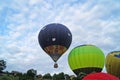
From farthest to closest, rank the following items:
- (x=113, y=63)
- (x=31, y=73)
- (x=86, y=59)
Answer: (x=86, y=59), (x=113, y=63), (x=31, y=73)

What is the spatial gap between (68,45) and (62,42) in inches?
57.9

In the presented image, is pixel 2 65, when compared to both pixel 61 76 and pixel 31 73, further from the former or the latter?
pixel 61 76

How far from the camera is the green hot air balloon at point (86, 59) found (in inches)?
1699

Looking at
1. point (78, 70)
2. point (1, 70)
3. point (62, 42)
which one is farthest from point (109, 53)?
point (1, 70)

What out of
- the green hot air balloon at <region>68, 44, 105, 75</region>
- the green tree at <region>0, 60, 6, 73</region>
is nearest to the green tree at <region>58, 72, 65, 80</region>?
the green hot air balloon at <region>68, 44, 105, 75</region>

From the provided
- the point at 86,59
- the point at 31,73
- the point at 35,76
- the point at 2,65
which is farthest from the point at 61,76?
the point at 2,65

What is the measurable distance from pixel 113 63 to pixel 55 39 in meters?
8.92

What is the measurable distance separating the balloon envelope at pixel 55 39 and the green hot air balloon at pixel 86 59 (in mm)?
2777

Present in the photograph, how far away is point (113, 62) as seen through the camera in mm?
42938

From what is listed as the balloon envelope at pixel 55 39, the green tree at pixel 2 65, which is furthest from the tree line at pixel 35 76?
the balloon envelope at pixel 55 39

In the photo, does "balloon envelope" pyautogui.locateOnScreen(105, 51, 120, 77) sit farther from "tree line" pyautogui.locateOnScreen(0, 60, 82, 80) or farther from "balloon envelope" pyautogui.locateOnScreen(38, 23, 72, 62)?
"balloon envelope" pyautogui.locateOnScreen(38, 23, 72, 62)

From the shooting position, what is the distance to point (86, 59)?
43125 mm

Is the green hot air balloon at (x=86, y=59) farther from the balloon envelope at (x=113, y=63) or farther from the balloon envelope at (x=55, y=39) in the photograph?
the balloon envelope at (x=55, y=39)

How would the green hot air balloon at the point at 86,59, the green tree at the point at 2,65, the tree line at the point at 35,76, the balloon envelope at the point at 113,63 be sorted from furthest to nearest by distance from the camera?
1. the green tree at the point at 2,65
2. the green hot air balloon at the point at 86,59
3. the balloon envelope at the point at 113,63
4. the tree line at the point at 35,76
